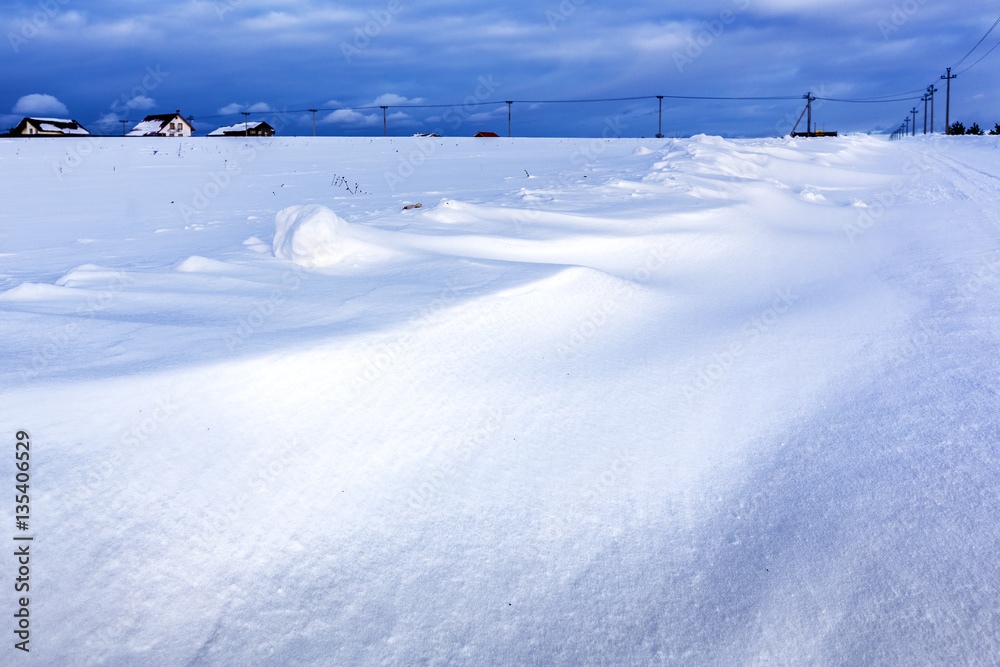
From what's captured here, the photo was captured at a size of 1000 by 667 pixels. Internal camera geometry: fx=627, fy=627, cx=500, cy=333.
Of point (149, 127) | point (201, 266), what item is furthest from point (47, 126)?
point (201, 266)

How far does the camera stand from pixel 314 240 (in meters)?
4.06

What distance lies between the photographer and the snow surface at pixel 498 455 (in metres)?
1.61

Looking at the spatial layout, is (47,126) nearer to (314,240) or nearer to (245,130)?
(245,130)

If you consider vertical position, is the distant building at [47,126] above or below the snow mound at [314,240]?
above

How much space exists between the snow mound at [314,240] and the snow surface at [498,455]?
0.07ft

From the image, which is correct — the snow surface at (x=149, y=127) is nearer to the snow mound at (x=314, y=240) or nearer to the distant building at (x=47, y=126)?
the distant building at (x=47, y=126)

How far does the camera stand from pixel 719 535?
1938mm

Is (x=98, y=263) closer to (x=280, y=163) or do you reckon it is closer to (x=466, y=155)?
(x=280, y=163)

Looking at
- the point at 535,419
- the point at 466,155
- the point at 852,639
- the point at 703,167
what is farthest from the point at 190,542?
the point at 466,155

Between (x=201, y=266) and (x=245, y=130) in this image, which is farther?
(x=245, y=130)

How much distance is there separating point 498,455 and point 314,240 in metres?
2.35

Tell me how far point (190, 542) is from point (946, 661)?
1980 mm

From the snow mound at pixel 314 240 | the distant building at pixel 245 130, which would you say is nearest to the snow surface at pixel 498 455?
the snow mound at pixel 314 240

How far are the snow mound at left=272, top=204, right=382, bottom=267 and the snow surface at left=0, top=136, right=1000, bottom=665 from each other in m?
0.02
